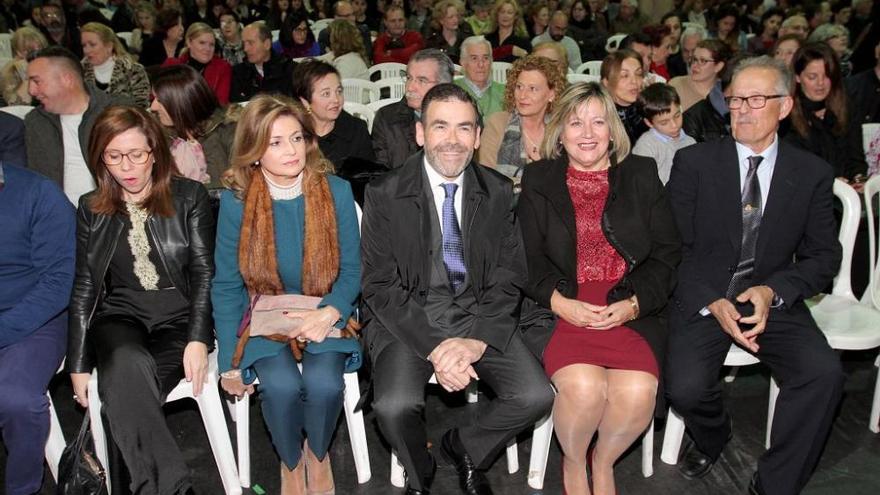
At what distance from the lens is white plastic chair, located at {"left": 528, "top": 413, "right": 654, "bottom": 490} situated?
2.59 meters

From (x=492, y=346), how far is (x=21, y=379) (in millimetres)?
1573

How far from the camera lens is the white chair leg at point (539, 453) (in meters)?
2.59

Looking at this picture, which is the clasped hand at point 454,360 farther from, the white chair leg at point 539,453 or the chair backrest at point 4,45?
the chair backrest at point 4,45

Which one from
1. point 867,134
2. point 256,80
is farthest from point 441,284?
point 256,80

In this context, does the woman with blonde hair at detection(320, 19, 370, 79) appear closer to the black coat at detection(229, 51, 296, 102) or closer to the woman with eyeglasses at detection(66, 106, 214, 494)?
the black coat at detection(229, 51, 296, 102)

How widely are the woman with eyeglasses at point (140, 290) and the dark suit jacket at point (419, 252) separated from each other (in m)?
0.60

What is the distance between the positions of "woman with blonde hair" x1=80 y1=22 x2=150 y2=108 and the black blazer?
10.3ft

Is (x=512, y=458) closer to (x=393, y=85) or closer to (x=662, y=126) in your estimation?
(x=662, y=126)

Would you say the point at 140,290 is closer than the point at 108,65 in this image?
Yes

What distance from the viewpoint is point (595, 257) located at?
104 inches

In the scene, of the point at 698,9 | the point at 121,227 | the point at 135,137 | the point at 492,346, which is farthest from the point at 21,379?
the point at 698,9

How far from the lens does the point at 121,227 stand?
8.27 feet

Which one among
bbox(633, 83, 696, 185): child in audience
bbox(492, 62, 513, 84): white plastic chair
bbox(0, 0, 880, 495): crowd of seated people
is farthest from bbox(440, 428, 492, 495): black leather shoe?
bbox(492, 62, 513, 84): white plastic chair

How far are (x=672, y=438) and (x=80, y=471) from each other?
2.07m
